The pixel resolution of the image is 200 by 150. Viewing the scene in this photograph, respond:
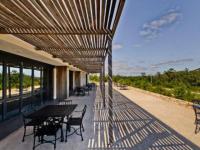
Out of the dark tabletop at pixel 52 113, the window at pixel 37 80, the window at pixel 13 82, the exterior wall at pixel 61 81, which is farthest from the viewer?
the exterior wall at pixel 61 81

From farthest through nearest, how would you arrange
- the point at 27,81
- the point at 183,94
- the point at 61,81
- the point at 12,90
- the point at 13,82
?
the point at 61,81, the point at 183,94, the point at 27,81, the point at 13,82, the point at 12,90

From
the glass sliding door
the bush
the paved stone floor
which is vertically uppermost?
the glass sliding door

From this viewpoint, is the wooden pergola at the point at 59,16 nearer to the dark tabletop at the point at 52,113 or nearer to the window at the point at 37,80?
the dark tabletop at the point at 52,113

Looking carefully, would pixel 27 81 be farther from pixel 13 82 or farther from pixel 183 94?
pixel 183 94

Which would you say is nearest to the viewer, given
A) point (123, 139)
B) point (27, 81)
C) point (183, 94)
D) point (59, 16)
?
point (59, 16)

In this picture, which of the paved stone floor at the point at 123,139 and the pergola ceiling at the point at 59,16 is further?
the paved stone floor at the point at 123,139

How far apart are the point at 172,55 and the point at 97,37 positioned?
24477 millimetres

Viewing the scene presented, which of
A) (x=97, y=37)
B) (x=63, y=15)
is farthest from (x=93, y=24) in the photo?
(x=97, y=37)

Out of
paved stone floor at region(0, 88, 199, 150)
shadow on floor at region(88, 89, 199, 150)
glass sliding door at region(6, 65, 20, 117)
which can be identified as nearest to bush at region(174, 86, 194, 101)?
shadow on floor at region(88, 89, 199, 150)

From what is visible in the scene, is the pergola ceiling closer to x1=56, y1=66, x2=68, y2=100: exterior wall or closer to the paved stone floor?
the paved stone floor

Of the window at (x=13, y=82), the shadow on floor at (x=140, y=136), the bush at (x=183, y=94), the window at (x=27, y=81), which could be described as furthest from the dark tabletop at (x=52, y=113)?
the bush at (x=183, y=94)

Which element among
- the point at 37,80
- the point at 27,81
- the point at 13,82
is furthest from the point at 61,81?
the point at 13,82

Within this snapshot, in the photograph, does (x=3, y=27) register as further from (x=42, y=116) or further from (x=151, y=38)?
(x=151, y=38)

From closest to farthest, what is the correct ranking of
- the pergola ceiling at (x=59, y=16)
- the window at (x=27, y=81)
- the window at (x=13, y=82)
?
the pergola ceiling at (x=59, y=16) → the window at (x=13, y=82) → the window at (x=27, y=81)
